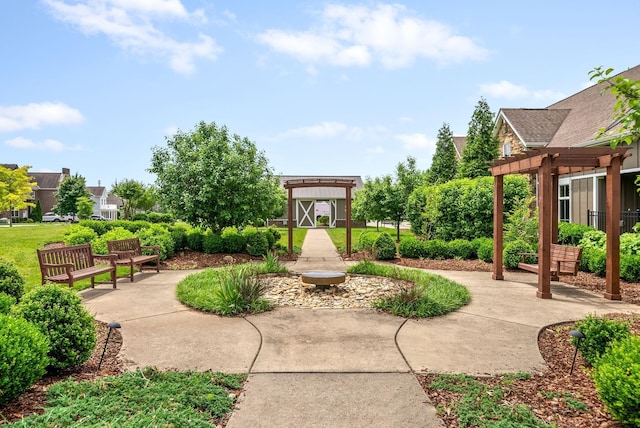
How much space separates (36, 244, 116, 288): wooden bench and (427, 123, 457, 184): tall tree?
21.6 m

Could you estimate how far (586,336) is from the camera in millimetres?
4105

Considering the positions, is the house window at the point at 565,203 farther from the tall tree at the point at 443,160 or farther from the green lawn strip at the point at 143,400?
the green lawn strip at the point at 143,400

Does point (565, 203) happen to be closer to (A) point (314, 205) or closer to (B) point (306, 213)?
(A) point (314, 205)

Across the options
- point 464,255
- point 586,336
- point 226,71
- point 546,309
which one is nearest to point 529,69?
point 464,255

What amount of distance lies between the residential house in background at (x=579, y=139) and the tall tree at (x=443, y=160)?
4.45 metres

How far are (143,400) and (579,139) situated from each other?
18037mm

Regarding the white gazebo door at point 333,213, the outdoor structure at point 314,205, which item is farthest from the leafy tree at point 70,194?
the white gazebo door at point 333,213

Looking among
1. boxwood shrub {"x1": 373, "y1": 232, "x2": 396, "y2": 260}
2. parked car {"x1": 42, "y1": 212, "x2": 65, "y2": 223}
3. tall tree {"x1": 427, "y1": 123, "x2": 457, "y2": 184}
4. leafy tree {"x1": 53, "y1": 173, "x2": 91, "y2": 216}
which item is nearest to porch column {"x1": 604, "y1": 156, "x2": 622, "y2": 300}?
boxwood shrub {"x1": 373, "y1": 232, "x2": 396, "y2": 260}

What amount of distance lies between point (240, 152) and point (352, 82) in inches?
193

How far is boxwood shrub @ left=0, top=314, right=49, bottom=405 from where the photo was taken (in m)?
2.81

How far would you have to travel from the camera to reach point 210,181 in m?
12.5

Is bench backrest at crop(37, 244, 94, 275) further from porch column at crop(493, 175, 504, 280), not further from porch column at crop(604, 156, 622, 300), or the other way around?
porch column at crop(604, 156, 622, 300)

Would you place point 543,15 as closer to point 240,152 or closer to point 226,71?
point 226,71

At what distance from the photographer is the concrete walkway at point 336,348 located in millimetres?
3117
